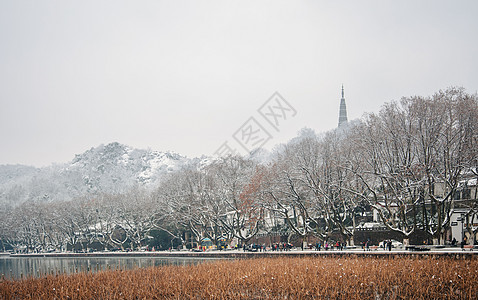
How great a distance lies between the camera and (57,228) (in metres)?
83.6

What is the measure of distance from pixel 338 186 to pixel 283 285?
72.6ft

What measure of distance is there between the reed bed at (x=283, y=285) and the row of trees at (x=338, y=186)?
14.7 m

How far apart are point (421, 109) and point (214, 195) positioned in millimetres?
31473

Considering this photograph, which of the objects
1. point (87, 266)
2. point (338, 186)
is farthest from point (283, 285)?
point (87, 266)

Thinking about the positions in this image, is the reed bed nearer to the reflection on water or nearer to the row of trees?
the reflection on water

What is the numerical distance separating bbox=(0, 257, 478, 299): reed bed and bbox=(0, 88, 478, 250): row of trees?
14.7 meters

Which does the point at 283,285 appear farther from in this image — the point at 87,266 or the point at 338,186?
the point at 87,266

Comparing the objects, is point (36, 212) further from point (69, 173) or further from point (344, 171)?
point (69, 173)

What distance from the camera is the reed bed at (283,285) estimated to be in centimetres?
1708

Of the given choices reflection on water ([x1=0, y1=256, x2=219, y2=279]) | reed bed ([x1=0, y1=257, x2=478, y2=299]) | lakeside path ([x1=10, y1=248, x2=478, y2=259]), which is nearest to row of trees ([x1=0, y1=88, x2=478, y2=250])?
lakeside path ([x1=10, y1=248, x2=478, y2=259])

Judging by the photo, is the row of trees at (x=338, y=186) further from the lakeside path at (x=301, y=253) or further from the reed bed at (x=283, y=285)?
the reed bed at (x=283, y=285)

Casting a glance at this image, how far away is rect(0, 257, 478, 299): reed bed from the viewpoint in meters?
17.1

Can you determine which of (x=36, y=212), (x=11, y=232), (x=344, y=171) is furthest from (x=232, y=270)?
(x=11, y=232)

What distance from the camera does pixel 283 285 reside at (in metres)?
18.7
